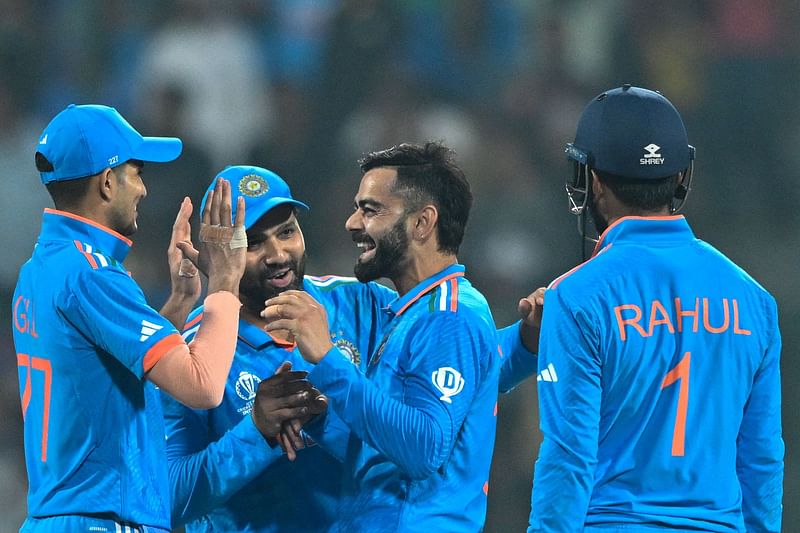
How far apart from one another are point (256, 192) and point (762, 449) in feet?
5.71

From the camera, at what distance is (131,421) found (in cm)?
282

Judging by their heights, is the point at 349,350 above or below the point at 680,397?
below

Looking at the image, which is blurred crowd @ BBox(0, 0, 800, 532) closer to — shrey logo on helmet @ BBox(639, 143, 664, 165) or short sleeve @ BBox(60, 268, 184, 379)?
short sleeve @ BBox(60, 268, 184, 379)

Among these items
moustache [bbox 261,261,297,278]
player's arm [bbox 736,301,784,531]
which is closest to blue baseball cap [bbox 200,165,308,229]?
moustache [bbox 261,261,297,278]

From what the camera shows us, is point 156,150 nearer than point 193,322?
Yes

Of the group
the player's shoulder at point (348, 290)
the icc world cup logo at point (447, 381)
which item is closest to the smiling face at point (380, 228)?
the player's shoulder at point (348, 290)

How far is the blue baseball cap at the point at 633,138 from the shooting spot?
2.57 metres

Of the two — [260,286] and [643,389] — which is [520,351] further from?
[643,389]

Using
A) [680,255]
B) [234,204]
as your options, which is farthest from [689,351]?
[234,204]

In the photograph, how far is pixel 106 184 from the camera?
2953 millimetres

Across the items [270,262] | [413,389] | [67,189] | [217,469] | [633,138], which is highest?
[633,138]

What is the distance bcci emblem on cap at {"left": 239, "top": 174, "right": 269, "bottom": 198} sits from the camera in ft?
11.6

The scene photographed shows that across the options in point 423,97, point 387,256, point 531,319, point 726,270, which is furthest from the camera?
point 423,97

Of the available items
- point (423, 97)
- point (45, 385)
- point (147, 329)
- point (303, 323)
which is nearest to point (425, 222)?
point (303, 323)
